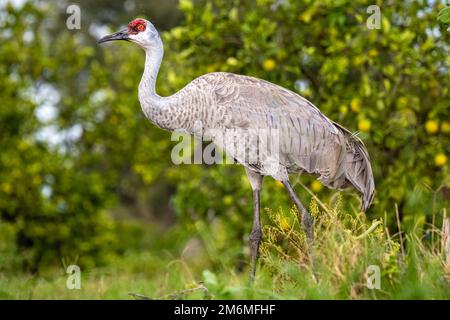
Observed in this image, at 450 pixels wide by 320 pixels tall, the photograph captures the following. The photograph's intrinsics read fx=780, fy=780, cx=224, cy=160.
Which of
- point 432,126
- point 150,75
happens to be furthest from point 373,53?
point 150,75

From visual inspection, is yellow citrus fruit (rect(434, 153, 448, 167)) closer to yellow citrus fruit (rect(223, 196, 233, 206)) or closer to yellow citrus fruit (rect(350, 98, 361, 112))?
yellow citrus fruit (rect(350, 98, 361, 112))

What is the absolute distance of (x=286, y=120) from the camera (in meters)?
6.38

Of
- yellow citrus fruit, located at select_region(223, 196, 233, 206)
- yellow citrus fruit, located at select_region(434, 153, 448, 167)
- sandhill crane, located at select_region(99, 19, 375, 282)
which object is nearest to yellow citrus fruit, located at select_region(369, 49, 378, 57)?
yellow citrus fruit, located at select_region(434, 153, 448, 167)

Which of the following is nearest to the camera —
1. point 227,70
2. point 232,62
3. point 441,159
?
point 441,159

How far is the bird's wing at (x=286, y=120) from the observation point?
20.7 ft

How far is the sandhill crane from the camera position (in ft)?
20.6

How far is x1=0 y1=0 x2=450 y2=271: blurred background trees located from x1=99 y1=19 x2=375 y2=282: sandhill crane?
2.43 ft

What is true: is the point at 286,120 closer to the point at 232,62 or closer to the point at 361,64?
the point at 232,62

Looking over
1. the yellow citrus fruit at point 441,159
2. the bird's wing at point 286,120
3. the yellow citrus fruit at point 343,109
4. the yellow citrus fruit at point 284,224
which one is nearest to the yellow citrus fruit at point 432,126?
the yellow citrus fruit at point 441,159

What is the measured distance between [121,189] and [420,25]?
1228 cm

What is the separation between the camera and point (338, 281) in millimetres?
4625

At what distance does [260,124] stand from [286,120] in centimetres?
23
